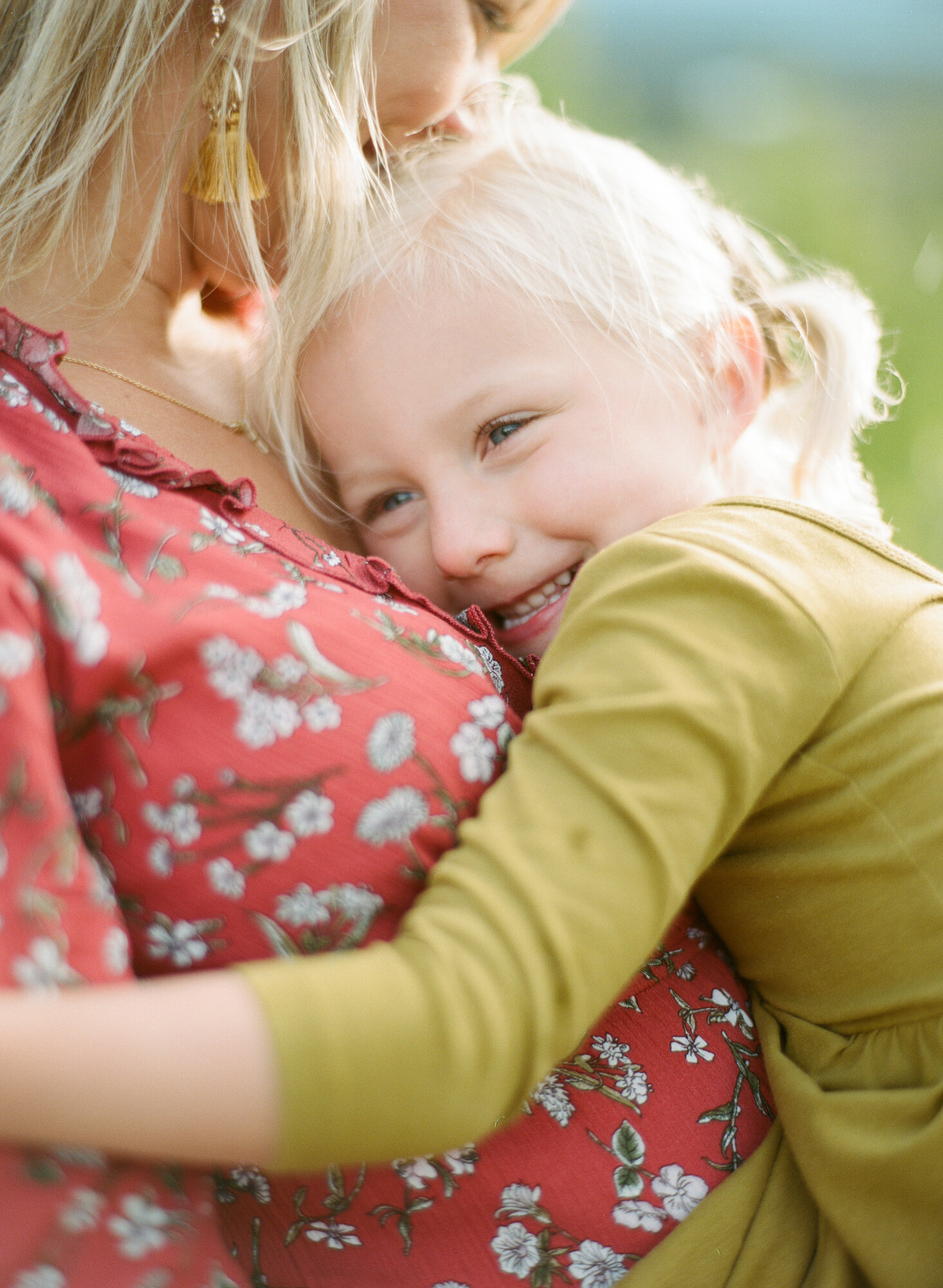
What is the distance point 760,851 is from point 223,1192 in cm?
52

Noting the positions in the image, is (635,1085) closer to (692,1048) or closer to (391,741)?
(692,1048)

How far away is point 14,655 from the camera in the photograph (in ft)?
2.20

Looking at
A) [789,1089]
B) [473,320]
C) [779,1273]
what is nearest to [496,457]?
[473,320]

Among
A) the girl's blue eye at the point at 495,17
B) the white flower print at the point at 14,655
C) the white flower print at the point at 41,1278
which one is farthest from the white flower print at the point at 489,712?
the girl's blue eye at the point at 495,17

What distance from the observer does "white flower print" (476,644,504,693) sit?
0.97 meters

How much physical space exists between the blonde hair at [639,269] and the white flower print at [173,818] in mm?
681

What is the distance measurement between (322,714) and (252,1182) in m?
0.38

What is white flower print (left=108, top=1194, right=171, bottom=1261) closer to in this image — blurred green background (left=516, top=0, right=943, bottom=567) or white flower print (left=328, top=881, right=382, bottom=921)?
white flower print (left=328, top=881, right=382, bottom=921)

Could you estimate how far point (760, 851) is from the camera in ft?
3.08

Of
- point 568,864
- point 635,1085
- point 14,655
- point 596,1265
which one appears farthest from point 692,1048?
point 14,655

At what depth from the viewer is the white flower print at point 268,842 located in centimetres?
76

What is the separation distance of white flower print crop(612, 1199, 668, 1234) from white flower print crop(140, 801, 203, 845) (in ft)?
1.51

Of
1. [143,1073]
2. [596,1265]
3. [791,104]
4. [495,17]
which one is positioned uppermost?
[495,17]

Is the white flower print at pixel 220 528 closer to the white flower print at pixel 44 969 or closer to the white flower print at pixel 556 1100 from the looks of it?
the white flower print at pixel 44 969
